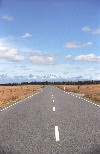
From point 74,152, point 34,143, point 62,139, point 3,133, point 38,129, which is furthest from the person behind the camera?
point 38,129

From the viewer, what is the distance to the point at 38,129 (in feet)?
33.7

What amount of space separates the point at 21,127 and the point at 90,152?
437 cm

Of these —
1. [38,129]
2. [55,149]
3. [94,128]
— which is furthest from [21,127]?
[55,149]

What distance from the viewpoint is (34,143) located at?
7.94 meters

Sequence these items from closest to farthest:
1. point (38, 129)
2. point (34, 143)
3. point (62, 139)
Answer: point (34, 143), point (62, 139), point (38, 129)

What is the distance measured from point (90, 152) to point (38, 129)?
3.60 meters

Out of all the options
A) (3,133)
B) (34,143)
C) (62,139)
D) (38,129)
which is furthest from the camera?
(38,129)

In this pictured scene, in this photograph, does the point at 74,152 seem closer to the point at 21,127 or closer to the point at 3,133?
the point at 3,133

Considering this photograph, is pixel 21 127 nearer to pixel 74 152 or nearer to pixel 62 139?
pixel 62 139

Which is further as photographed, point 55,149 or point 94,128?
point 94,128

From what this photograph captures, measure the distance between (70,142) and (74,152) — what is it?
1086mm

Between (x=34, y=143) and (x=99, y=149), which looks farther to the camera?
(x=34, y=143)

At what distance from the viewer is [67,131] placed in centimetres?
984

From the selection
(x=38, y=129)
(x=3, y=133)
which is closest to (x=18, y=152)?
(x=3, y=133)
